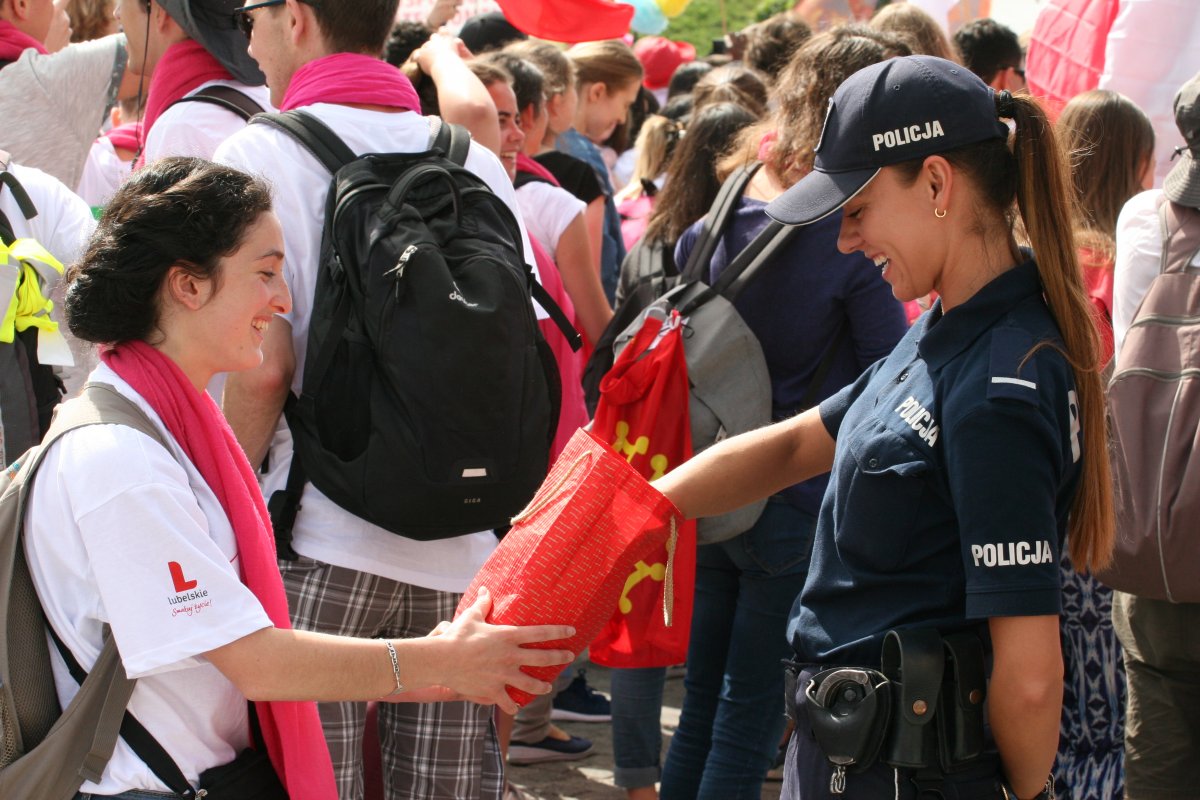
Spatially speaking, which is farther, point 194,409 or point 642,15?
point 642,15

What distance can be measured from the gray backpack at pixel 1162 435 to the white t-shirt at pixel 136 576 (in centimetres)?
211

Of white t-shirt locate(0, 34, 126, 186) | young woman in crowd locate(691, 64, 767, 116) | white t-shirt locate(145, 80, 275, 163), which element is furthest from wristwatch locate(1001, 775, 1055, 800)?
young woman in crowd locate(691, 64, 767, 116)

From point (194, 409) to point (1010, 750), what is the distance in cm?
138

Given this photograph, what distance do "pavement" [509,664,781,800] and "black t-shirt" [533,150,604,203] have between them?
2.16 metres

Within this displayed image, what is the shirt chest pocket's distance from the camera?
208 centimetres

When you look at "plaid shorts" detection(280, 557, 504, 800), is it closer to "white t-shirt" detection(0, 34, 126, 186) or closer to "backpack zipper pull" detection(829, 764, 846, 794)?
"backpack zipper pull" detection(829, 764, 846, 794)

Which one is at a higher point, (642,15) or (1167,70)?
(642,15)

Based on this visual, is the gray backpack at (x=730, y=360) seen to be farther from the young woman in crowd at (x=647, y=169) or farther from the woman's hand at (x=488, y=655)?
the young woman in crowd at (x=647, y=169)

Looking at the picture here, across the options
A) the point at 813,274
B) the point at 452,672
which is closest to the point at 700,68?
the point at 813,274

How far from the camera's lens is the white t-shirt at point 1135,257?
3.35m

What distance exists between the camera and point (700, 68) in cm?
813

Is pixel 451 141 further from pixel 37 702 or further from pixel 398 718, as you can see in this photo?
pixel 37 702

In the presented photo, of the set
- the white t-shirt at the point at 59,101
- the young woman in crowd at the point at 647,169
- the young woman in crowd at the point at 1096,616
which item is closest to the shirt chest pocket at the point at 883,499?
the young woman in crowd at the point at 1096,616

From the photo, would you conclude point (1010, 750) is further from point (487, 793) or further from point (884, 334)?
point (884, 334)
